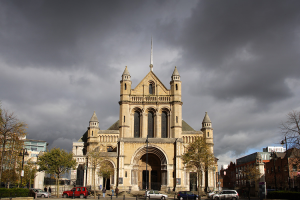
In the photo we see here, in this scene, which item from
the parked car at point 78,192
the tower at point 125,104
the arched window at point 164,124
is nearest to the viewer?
the parked car at point 78,192

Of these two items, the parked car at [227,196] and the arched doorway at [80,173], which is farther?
the arched doorway at [80,173]

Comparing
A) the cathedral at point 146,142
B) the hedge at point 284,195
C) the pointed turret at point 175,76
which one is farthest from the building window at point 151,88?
the hedge at point 284,195

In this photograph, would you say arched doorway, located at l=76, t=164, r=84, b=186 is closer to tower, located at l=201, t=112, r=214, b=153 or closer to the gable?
the gable

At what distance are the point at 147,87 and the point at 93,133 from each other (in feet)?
46.4

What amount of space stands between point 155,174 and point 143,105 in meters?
13.4

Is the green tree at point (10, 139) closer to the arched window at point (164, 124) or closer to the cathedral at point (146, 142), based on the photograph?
the cathedral at point (146, 142)

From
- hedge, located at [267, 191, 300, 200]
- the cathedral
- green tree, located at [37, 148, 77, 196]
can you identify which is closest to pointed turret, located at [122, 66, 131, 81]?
the cathedral

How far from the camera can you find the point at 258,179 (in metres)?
42.5

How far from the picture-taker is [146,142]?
47.1 meters

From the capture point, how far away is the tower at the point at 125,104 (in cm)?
5484

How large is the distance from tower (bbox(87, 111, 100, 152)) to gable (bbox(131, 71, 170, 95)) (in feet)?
30.9

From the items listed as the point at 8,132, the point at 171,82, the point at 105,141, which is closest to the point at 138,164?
the point at 105,141

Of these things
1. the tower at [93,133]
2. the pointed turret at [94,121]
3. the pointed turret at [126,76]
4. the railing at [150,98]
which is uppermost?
the pointed turret at [126,76]

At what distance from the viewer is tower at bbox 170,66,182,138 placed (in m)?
54.7
